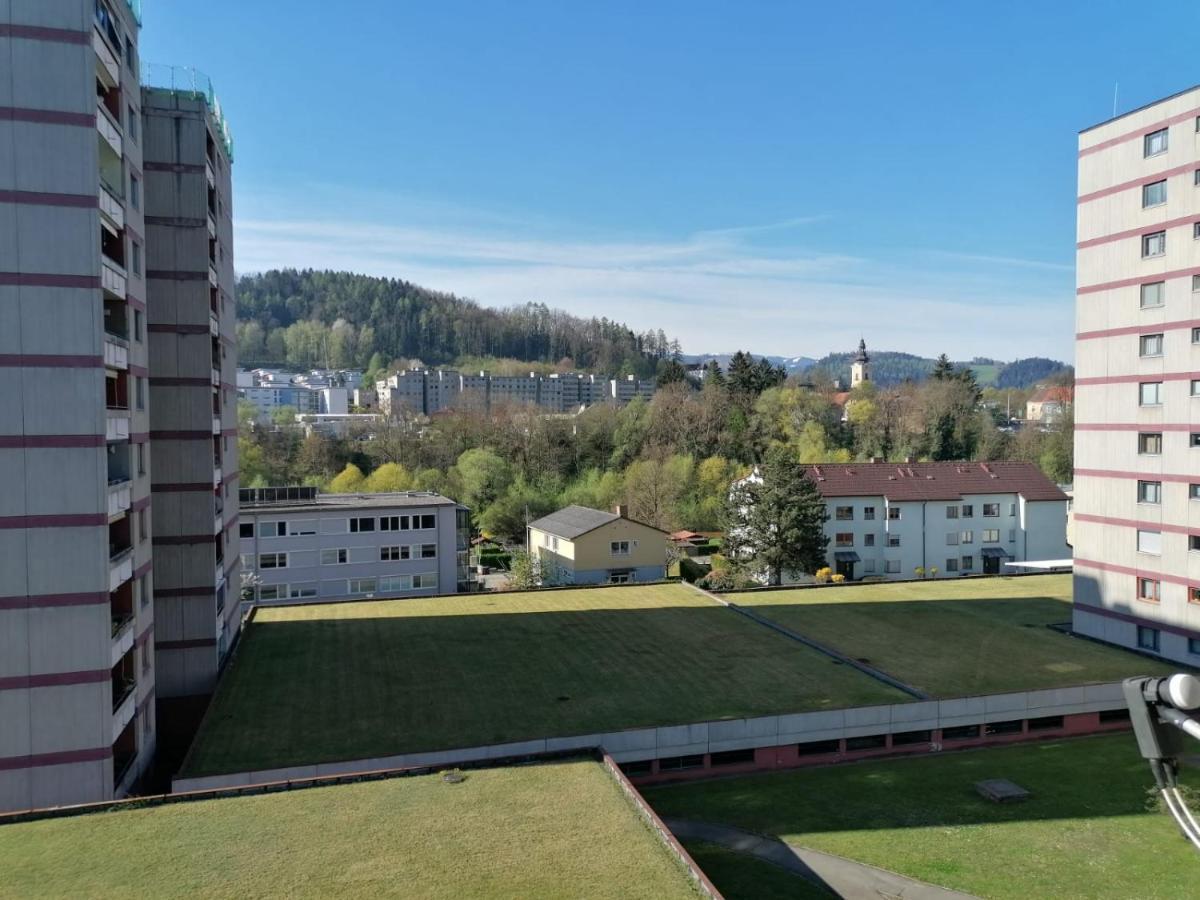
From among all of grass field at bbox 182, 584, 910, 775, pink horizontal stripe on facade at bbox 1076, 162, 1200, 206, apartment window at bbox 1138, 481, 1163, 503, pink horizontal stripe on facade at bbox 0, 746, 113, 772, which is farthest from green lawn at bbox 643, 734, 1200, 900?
pink horizontal stripe on facade at bbox 1076, 162, 1200, 206

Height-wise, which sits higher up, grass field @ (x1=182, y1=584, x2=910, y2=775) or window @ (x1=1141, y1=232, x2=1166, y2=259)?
window @ (x1=1141, y1=232, x2=1166, y2=259)

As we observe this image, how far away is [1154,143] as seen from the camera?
93.8ft

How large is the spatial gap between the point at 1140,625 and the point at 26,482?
33.4m

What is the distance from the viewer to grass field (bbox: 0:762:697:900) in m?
13.9

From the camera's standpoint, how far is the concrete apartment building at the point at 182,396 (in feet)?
82.0

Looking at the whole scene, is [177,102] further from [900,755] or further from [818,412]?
[818,412]

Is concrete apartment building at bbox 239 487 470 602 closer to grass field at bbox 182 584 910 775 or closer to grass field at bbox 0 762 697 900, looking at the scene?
grass field at bbox 182 584 910 775

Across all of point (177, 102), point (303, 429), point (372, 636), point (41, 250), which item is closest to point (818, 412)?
point (303, 429)

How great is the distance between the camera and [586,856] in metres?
15.0

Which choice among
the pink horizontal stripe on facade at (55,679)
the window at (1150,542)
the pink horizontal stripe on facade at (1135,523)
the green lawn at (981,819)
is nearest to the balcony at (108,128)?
the pink horizontal stripe on facade at (55,679)

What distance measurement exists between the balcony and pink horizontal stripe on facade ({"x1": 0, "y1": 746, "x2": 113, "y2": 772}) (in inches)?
508

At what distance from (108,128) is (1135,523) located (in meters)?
33.1

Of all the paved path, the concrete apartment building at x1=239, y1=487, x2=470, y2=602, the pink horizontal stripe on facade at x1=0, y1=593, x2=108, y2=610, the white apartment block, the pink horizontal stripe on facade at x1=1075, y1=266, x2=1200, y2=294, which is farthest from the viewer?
the white apartment block


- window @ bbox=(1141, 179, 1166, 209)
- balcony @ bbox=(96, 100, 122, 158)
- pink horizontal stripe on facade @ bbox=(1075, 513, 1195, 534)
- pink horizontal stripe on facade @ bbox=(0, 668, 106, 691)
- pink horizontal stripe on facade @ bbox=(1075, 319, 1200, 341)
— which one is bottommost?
pink horizontal stripe on facade @ bbox=(0, 668, 106, 691)
